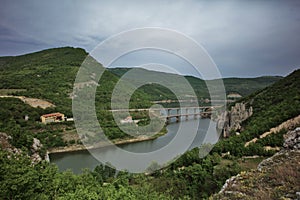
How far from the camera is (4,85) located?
137ft

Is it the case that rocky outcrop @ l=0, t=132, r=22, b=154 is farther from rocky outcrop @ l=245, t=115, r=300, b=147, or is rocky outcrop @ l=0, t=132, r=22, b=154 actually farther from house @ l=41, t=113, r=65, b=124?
house @ l=41, t=113, r=65, b=124

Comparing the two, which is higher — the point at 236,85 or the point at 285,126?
the point at 236,85

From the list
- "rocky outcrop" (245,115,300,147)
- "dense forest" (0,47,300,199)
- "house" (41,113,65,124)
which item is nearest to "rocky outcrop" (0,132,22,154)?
"dense forest" (0,47,300,199)

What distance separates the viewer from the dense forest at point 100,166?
6184mm

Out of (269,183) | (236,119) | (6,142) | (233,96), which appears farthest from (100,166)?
(233,96)

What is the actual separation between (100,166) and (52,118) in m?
16.9

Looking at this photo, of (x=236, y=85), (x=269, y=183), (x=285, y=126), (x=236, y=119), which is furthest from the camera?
(x=236, y=85)

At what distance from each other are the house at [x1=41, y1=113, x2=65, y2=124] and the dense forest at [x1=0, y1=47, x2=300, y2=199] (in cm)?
118

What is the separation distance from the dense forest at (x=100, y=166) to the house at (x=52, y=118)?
1176 mm

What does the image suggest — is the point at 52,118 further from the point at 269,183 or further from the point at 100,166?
the point at 269,183

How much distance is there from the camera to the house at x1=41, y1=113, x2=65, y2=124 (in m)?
30.3

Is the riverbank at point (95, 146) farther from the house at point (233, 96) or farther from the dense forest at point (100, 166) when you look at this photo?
the house at point (233, 96)

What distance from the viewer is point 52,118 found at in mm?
31062

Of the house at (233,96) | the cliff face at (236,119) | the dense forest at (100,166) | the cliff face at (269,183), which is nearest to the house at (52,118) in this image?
the dense forest at (100,166)
